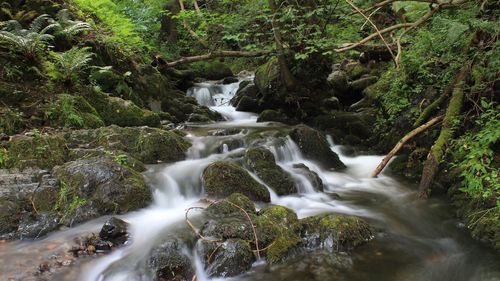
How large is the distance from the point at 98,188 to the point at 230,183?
1985mm

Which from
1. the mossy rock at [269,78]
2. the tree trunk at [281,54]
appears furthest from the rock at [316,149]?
the mossy rock at [269,78]

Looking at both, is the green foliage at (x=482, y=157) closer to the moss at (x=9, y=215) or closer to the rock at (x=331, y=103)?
the rock at (x=331, y=103)

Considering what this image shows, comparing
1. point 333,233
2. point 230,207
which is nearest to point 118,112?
point 230,207

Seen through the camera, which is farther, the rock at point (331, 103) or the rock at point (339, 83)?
the rock at point (339, 83)

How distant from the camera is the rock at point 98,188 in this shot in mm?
5387

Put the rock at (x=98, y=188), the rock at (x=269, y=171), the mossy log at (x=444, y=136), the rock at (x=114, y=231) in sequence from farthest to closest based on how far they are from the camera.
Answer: the rock at (x=269, y=171)
the mossy log at (x=444, y=136)
the rock at (x=98, y=188)
the rock at (x=114, y=231)

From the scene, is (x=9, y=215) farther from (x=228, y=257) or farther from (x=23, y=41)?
(x=23, y=41)

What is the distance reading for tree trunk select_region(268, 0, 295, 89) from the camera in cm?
1020

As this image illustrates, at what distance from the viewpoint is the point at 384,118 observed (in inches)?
401

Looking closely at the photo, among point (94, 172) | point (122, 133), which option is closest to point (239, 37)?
point (122, 133)

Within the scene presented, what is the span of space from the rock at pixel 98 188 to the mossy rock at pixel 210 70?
1215 cm

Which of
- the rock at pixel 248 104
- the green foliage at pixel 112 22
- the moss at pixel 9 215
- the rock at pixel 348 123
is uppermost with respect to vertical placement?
the green foliage at pixel 112 22

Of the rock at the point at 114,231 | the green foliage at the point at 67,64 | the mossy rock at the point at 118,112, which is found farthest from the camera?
the mossy rock at the point at 118,112

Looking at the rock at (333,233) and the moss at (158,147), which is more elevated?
the moss at (158,147)
